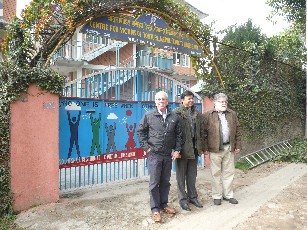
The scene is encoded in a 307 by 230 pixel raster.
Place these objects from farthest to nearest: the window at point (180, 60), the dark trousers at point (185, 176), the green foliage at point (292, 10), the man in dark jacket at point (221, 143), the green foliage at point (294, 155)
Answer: the window at point (180, 60), the green foliage at point (292, 10), the green foliage at point (294, 155), the man in dark jacket at point (221, 143), the dark trousers at point (185, 176)

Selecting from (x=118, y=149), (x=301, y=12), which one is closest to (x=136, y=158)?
(x=118, y=149)

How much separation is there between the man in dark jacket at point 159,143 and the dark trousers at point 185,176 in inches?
13.2

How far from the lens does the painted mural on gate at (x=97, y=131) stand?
5105 millimetres

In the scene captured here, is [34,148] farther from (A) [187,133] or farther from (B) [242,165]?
(B) [242,165]

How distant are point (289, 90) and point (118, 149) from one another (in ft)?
25.7

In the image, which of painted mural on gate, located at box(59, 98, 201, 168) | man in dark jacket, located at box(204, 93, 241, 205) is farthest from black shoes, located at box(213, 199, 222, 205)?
painted mural on gate, located at box(59, 98, 201, 168)

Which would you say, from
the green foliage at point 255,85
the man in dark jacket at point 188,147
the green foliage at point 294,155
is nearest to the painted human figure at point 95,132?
the man in dark jacket at point 188,147

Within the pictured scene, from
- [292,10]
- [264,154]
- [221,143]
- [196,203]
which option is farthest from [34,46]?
[292,10]

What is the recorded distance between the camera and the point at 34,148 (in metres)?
4.41

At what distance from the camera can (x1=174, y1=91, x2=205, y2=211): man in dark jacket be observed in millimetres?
4297

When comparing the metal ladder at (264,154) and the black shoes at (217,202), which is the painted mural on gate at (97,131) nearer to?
the black shoes at (217,202)

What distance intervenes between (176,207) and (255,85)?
554cm

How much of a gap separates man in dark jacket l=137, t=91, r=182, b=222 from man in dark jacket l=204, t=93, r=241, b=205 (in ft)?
2.63

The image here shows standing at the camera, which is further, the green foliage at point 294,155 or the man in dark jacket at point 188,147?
the green foliage at point 294,155
